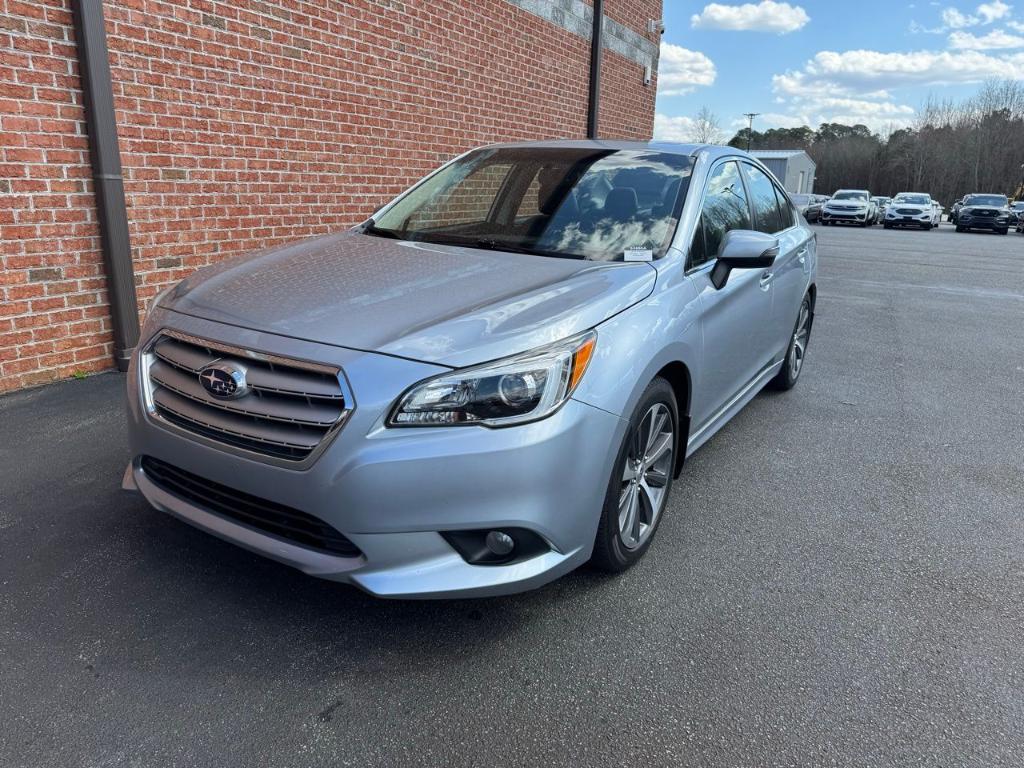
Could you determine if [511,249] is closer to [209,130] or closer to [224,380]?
[224,380]

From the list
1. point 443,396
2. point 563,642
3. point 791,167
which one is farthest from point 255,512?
point 791,167

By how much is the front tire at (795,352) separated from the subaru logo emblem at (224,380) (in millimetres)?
3895

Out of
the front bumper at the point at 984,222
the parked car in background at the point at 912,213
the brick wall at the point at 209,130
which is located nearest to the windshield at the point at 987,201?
the front bumper at the point at 984,222

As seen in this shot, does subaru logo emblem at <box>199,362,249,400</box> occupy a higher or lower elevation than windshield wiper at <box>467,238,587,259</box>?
lower

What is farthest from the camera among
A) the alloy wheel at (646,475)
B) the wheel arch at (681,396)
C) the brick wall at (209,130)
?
the brick wall at (209,130)

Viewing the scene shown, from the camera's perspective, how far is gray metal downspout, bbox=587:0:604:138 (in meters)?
11.1

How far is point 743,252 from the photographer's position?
10.2ft

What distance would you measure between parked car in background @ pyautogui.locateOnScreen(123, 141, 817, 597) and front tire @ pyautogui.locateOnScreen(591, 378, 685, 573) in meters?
0.01

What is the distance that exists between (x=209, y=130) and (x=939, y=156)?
80.8m

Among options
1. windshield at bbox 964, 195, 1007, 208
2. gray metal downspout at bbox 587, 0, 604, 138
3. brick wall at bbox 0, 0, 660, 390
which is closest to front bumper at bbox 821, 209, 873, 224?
windshield at bbox 964, 195, 1007, 208

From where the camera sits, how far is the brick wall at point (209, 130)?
4590mm

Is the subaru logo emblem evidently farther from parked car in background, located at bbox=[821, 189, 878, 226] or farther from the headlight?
parked car in background, located at bbox=[821, 189, 878, 226]

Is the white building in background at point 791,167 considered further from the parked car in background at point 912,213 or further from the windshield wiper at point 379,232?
the windshield wiper at point 379,232

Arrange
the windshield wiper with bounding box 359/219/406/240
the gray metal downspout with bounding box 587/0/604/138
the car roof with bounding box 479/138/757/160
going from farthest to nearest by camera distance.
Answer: the gray metal downspout with bounding box 587/0/604/138 → the car roof with bounding box 479/138/757/160 → the windshield wiper with bounding box 359/219/406/240
